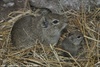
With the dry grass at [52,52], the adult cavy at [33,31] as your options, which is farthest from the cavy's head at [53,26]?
the dry grass at [52,52]

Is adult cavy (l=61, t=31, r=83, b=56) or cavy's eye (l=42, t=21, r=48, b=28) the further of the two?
cavy's eye (l=42, t=21, r=48, b=28)

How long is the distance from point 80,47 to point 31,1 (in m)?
1.55

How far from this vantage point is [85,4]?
6.33 m

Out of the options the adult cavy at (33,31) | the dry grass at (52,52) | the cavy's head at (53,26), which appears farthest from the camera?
the adult cavy at (33,31)

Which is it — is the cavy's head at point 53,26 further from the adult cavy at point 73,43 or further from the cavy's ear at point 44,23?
the adult cavy at point 73,43

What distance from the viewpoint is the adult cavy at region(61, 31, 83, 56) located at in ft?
16.9

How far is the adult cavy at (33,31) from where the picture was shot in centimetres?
544

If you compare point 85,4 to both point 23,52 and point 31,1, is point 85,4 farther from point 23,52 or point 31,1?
point 23,52

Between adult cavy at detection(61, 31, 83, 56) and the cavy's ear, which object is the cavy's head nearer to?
the cavy's ear

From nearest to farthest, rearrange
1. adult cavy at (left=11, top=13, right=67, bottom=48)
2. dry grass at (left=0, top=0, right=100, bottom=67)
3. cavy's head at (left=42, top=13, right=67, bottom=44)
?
dry grass at (left=0, top=0, right=100, bottom=67)
cavy's head at (left=42, top=13, right=67, bottom=44)
adult cavy at (left=11, top=13, right=67, bottom=48)

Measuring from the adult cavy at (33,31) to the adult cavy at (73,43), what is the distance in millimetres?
280

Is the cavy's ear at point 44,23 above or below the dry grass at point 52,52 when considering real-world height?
above

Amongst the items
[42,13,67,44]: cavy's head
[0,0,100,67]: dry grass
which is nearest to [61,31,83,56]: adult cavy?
[0,0,100,67]: dry grass

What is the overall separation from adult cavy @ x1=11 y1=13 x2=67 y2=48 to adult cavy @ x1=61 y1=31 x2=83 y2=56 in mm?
280
